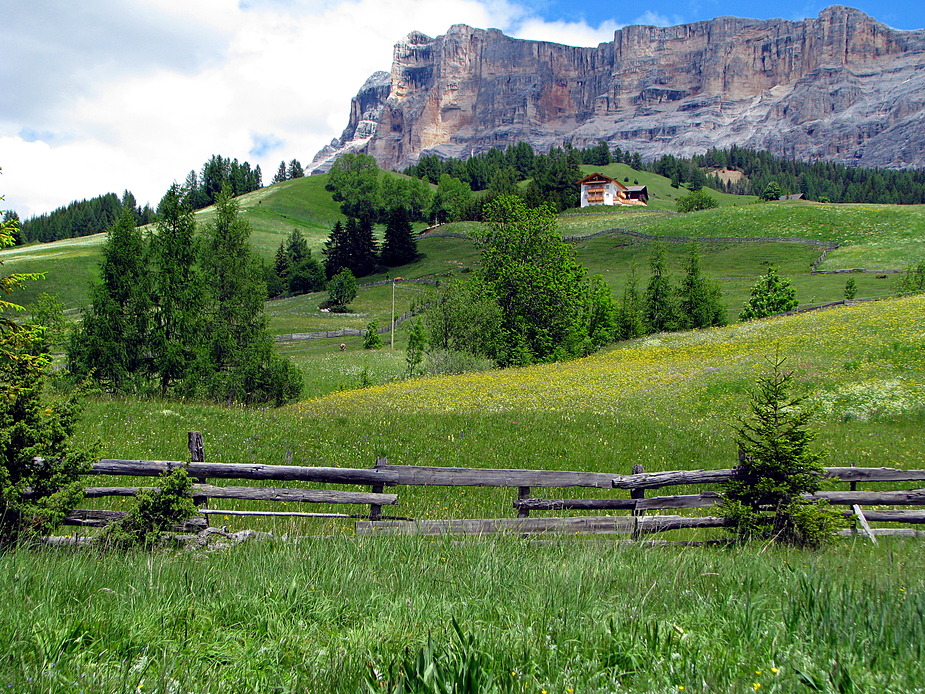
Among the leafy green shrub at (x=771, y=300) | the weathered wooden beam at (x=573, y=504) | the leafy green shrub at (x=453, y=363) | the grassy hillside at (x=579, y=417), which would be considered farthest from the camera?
the leafy green shrub at (x=771, y=300)

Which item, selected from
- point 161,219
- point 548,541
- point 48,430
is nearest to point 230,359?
point 161,219

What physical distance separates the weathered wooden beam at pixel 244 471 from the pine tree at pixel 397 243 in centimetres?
12472

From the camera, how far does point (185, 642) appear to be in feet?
14.5

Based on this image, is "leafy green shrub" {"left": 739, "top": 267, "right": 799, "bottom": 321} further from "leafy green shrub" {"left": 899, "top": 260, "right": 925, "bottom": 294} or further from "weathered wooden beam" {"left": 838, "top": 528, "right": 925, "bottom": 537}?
"weathered wooden beam" {"left": 838, "top": 528, "right": 925, "bottom": 537}

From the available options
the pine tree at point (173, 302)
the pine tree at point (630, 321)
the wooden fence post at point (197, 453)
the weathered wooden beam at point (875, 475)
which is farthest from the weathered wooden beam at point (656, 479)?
the pine tree at point (630, 321)

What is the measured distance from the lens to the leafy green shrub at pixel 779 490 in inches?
374

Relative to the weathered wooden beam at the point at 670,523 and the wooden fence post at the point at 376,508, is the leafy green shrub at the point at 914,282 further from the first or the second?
the wooden fence post at the point at 376,508

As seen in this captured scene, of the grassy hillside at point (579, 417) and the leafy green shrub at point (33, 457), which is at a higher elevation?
the leafy green shrub at point (33, 457)

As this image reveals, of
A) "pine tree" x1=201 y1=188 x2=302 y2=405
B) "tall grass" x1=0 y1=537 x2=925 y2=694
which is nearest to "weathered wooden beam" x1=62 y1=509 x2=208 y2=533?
"tall grass" x1=0 y1=537 x2=925 y2=694

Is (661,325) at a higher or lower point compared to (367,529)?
lower

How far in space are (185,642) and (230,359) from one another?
28.1 metres

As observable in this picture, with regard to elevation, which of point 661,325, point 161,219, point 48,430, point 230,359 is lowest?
point 661,325

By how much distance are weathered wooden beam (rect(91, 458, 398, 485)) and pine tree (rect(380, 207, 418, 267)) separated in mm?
124716

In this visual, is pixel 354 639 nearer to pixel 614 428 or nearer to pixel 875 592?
pixel 875 592
